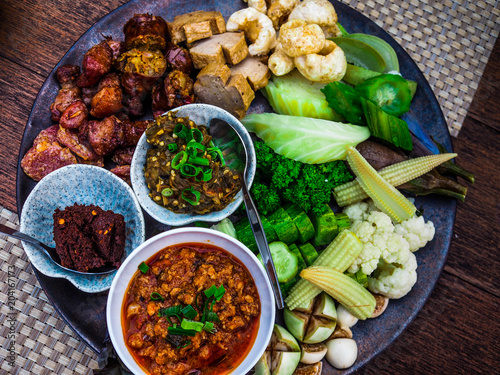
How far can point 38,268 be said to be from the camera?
2.83 meters

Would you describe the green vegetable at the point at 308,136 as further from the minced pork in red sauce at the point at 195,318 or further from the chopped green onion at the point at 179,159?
the minced pork in red sauce at the point at 195,318

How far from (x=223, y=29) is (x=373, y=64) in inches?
53.4

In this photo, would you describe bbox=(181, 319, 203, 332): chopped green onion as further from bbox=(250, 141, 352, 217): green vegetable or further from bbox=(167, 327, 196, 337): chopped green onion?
bbox=(250, 141, 352, 217): green vegetable

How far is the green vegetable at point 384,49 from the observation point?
3291mm

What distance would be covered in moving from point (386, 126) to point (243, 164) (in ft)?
4.01

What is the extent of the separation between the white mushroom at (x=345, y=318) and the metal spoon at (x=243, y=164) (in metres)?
0.54

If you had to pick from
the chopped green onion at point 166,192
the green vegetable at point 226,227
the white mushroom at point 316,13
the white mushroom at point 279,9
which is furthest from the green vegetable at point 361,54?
the chopped green onion at point 166,192

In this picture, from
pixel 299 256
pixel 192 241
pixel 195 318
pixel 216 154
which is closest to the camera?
pixel 195 318

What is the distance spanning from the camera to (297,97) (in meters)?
3.21

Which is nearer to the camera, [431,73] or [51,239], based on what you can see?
[51,239]

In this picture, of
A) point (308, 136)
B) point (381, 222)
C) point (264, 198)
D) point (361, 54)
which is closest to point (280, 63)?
point (308, 136)

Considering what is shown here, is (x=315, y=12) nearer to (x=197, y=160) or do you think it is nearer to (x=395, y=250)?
(x=197, y=160)

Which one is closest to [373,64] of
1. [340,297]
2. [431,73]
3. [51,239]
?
[431,73]

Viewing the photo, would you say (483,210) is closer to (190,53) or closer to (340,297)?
(340,297)
